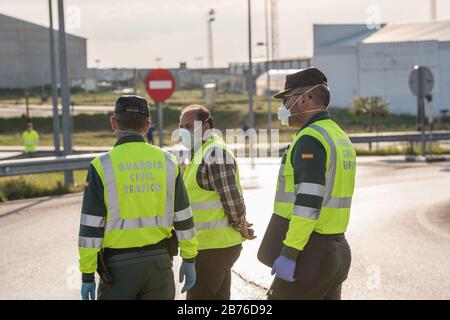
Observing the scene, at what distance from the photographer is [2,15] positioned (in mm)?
51719

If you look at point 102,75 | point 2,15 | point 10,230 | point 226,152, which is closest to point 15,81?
point 2,15

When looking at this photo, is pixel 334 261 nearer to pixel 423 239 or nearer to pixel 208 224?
pixel 208 224

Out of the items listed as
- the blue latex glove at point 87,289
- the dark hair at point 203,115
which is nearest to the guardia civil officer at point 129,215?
the blue latex glove at point 87,289

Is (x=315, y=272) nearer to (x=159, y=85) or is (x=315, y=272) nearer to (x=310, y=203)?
(x=310, y=203)

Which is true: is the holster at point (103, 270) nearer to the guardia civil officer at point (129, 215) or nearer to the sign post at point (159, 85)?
the guardia civil officer at point (129, 215)

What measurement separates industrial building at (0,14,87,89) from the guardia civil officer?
45.4 m

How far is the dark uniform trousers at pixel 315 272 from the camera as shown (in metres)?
4.83

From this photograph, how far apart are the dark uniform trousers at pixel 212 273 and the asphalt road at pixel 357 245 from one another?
186 cm

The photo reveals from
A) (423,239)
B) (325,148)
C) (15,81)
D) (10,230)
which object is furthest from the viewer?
(15,81)

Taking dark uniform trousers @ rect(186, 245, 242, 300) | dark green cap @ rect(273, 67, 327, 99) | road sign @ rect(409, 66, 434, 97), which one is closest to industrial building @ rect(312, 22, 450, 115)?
road sign @ rect(409, 66, 434, 97)

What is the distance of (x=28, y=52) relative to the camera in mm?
51500

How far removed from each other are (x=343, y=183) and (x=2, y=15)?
49.6 m

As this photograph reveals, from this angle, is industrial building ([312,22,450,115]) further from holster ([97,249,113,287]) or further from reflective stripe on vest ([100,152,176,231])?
holster ([97,249,113,287])

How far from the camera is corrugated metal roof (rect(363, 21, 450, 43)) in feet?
230
